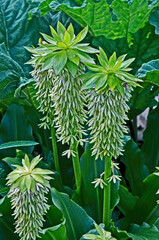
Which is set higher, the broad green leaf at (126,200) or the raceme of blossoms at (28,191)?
the raceme of blossoms at (28,191)

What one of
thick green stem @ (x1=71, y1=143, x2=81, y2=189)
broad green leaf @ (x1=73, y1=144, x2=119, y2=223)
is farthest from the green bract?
broad green leaf @ (x1=73, y1=144, x2=119, y2=223)

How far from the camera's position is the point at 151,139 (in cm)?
196

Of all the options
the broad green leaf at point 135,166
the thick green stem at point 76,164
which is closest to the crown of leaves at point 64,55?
the thick green stem at point 76,164

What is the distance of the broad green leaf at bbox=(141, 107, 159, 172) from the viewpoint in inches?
76.6

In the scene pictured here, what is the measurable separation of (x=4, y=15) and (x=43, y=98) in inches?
41.4

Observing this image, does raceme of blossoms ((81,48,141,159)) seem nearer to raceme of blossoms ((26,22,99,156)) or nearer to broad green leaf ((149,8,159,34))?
raceme of blossoms ((26,22,99,156))

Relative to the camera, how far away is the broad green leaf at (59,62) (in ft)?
2.86

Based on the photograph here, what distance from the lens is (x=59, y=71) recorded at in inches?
34.1

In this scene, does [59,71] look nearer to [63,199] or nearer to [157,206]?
[63,199]

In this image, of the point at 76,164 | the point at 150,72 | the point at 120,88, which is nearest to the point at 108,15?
the point at 150,72

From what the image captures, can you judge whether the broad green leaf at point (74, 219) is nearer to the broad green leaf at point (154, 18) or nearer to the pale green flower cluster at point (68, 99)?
the pale green flower cluster at point (68, 99)

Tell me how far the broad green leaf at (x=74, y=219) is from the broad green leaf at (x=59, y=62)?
57cm

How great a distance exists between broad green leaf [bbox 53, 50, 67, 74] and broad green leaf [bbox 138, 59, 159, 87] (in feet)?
2.04

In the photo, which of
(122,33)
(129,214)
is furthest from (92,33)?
(129,214)
